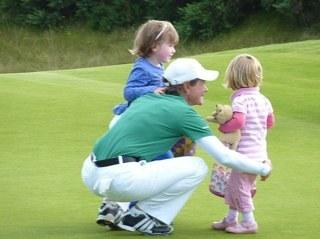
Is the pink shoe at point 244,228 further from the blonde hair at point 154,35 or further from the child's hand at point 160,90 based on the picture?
the blonde hair at point 154,35

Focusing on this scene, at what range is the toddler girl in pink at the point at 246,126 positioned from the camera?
6.52 meters

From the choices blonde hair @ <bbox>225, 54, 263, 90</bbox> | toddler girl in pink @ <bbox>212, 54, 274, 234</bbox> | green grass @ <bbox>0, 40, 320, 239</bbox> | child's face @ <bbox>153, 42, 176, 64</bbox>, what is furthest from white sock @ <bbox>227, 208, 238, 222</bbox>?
child's face @ <bbox>153, 42, 176, 64</bbox>

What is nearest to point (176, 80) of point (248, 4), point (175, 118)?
point (175, 118)

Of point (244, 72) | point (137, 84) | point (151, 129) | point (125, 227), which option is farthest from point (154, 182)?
point (244, 72)

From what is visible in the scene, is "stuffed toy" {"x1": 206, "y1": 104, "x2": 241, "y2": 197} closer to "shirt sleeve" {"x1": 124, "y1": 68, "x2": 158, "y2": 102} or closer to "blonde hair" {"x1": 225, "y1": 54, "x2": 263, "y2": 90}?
"blonde hair" {"x1": 225, "y1": 54, "x2": 263, "y2": 90}

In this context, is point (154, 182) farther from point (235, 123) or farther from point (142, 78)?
point (142, 78)

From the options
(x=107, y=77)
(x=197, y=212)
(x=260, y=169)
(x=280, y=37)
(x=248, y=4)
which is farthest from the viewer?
(x=248, y=4)

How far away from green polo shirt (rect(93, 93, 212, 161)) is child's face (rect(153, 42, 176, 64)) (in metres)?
0.44

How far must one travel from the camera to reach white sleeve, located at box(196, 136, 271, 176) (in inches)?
244

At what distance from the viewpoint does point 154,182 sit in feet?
20.5

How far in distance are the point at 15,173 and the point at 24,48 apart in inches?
1331

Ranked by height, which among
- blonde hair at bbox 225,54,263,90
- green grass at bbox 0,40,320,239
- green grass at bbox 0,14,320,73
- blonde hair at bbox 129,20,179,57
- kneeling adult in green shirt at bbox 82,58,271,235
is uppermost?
blonde hair at bbox 129,20,179,57

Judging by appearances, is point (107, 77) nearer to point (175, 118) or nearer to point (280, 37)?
point (175, 118)

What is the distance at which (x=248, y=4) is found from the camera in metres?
43.8
